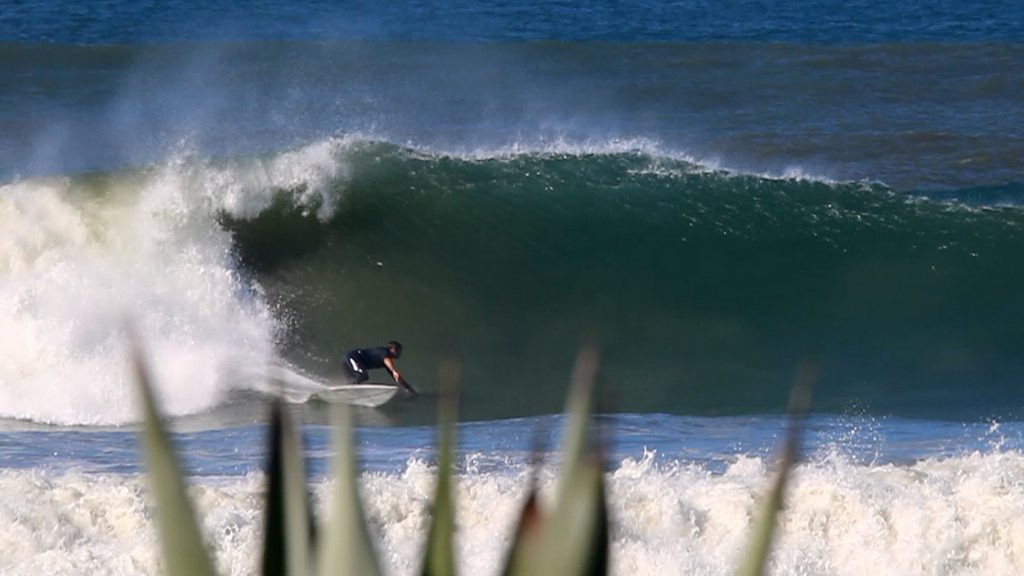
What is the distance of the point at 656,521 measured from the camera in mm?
6828

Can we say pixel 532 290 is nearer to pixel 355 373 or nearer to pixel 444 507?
pixel 355 373

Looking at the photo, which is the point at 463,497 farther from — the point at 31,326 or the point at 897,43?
the point at 897,43

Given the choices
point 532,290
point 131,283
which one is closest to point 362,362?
point 131,283

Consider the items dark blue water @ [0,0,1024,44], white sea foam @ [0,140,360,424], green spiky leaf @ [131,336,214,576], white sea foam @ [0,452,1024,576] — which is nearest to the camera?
green spiky leaf @ [131,336,214,576]

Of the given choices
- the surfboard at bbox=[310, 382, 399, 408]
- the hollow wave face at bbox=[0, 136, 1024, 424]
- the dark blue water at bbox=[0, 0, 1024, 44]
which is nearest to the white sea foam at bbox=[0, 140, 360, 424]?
the hollow wave face at bbox=[0, 136, 1024, 424]

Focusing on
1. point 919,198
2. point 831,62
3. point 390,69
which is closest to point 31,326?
point 919,198

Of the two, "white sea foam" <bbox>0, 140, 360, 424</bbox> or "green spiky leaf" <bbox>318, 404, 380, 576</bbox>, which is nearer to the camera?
"green spiky leaf" <bbox>318, 404, 380, 576</bbox>

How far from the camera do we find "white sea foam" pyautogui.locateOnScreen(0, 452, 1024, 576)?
6.41 metres

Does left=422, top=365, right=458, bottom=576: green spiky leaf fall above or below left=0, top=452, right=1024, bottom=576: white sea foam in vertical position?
above

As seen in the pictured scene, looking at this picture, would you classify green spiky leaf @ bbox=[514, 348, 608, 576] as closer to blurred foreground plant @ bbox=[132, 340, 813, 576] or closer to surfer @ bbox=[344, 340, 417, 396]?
blurred foreground plant @ bbox=[132, 340, 813, 576]

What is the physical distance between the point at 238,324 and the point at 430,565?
40.8 ft

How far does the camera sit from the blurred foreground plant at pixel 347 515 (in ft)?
3.68

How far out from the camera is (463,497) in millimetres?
6973

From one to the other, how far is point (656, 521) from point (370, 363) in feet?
16.2
